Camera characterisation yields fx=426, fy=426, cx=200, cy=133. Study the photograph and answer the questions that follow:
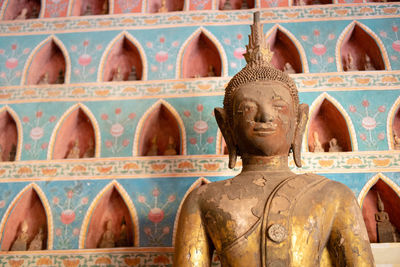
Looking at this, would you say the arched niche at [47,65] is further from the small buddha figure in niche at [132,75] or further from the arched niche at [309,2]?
the arched niche at [309,2]

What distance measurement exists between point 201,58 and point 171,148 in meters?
1.08

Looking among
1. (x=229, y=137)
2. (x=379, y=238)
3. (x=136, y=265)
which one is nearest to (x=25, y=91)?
(x=136, y=265)

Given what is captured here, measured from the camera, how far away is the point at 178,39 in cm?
429

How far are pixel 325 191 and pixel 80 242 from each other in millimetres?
2209

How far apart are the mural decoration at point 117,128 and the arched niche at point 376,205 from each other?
2.21 m

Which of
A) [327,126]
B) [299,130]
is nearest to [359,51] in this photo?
[327,126]

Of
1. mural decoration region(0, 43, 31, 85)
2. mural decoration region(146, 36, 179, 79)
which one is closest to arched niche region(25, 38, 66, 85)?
mural decoration region(0, 43, 31, 85)

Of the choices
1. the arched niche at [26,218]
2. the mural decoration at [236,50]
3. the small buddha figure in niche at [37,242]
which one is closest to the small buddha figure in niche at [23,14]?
the arched niche at [26,218]

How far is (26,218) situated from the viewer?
12.9 ft

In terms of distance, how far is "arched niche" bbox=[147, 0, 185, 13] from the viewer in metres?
4.57

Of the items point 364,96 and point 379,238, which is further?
point 364,96

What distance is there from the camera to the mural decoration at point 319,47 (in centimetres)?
406

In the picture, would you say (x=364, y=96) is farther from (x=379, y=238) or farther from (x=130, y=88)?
(x=130, y=88)

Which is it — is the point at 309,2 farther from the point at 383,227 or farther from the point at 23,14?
the point at 23,14
